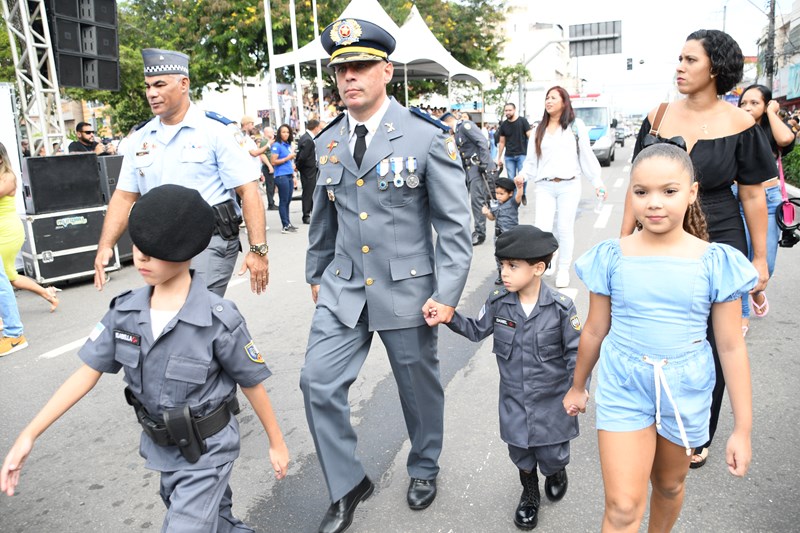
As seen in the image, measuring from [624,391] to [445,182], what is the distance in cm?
117

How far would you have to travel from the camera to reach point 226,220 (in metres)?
Result: 3.74

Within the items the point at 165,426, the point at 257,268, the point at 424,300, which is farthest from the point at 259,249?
the point at 165,426

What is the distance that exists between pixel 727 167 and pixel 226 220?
2530 millimetres

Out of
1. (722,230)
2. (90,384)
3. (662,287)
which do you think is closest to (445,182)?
(662,287)

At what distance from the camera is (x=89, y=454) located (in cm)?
383

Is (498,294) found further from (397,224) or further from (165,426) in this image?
(165,426)

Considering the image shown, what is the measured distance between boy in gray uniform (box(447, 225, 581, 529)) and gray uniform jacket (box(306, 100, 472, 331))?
8.3 inches

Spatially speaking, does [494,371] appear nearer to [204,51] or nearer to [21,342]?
[21,342]

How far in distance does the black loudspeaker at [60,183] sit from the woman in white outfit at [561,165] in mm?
5619

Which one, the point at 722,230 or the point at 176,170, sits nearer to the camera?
the point at 722,230

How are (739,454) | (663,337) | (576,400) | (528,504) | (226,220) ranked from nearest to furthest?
(739,454)
(663,337)
(576,400)
(528,504)
(226,220)

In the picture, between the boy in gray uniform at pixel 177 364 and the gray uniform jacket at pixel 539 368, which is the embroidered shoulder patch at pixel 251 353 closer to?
the boy in gray uniform at pixel 177 364

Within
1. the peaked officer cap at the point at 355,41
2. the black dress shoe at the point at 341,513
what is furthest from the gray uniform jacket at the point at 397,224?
the black dress shoe at the point at 341,513

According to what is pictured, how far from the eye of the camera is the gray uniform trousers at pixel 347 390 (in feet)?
9.42
